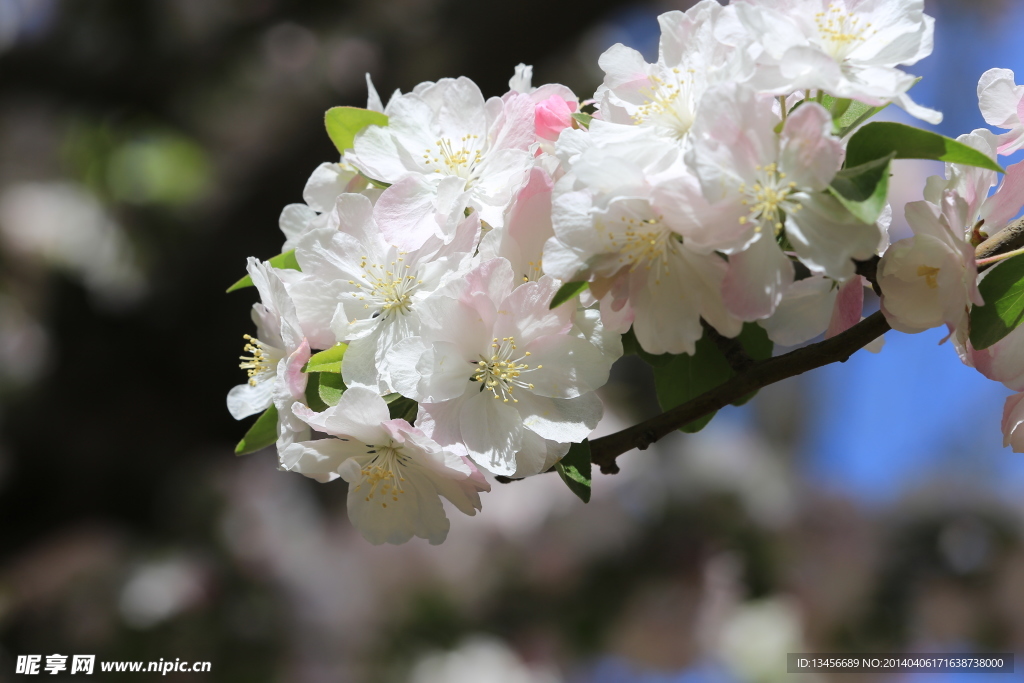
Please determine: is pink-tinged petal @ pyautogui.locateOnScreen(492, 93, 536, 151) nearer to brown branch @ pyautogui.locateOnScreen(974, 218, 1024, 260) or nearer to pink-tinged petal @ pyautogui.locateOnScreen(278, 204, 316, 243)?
pink-tinged petal @ pyautogui.locateOnScreen(278, 204, 316, 243)

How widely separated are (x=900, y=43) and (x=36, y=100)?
2397mm

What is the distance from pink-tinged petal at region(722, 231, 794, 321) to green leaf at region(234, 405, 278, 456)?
0.29 metres

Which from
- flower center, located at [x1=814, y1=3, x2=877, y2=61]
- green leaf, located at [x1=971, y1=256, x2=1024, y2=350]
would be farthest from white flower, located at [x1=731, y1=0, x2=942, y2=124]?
green leaf, located at [x1=971, y1=256, x2=1024, y2=350]

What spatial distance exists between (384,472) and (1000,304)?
33 cm

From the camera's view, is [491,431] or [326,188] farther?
[326,188]

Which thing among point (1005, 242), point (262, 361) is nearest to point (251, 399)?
point (262, 361)

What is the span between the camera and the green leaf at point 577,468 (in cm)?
38

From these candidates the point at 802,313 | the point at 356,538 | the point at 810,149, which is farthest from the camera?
the point at 356,538

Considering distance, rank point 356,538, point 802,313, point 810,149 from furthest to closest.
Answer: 1. point 356,538
2. point 802,313
3. point 810,149

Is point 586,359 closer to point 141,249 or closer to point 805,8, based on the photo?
point 805,8

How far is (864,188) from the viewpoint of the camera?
34 cm

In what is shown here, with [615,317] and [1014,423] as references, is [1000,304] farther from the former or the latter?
[615,317]

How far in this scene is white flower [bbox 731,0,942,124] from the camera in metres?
0.34

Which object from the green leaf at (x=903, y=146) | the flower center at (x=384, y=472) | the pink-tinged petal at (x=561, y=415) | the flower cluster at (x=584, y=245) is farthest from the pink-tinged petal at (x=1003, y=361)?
the flower center at (x=384, y=472)
